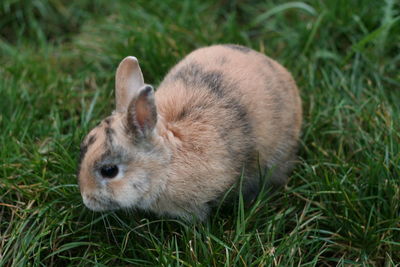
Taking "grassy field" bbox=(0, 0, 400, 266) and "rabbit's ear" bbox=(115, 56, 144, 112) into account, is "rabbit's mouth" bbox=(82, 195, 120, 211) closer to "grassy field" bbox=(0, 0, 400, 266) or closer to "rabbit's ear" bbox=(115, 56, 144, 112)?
"grassy field" bbox=(0, 0, 400, 266)

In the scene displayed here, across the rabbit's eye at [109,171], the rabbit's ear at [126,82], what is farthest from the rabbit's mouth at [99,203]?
the rabbit's ear at [126,82]

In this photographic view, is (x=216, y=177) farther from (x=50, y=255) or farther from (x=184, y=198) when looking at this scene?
(x=50, y=255)

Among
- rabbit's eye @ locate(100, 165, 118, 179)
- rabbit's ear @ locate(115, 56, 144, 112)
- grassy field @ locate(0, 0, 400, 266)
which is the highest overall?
rabbit's ear @ locate(115, 56, 144, 112)

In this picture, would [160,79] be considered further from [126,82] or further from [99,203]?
[99,203]

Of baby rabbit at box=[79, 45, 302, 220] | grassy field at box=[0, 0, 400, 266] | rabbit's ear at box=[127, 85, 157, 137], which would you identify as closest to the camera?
rabbit's ear at box=[127, 85, 157, 137]

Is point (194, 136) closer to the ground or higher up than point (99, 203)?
higher up

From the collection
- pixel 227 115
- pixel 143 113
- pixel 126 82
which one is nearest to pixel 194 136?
pixel 227 115

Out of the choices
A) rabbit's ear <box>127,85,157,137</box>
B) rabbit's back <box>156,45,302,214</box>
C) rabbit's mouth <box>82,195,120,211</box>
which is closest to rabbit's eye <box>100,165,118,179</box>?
rabbit's mouth <box>82,195,120,211</box>
